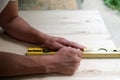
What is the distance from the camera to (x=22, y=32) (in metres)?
1.02

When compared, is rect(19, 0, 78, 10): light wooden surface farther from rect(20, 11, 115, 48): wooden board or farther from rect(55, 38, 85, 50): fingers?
rect(55, 38, 85, 50): fingers

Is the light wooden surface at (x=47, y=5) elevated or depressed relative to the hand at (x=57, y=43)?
depressed

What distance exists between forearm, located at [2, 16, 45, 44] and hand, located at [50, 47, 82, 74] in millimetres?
144

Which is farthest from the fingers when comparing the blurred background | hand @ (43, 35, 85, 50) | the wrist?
the blurred background

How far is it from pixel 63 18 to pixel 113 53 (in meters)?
0.39

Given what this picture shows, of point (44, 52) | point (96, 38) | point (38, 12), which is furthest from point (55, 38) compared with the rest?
point (38, 12)

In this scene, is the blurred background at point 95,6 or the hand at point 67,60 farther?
the blurred background at point 95,6

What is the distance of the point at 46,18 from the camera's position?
1.21 m

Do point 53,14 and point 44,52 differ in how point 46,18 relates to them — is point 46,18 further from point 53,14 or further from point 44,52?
point 44,52

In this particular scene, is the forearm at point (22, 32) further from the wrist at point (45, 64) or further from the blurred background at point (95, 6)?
the blurred background at point (95, 6)

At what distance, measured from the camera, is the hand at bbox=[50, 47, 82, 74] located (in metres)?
0.86

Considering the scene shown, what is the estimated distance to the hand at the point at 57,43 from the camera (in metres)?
0.97

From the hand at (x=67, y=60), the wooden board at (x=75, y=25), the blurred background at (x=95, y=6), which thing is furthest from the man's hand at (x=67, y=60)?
the blurred background at (x=95, y=6)

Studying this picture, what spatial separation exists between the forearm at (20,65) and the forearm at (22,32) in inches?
6.8
